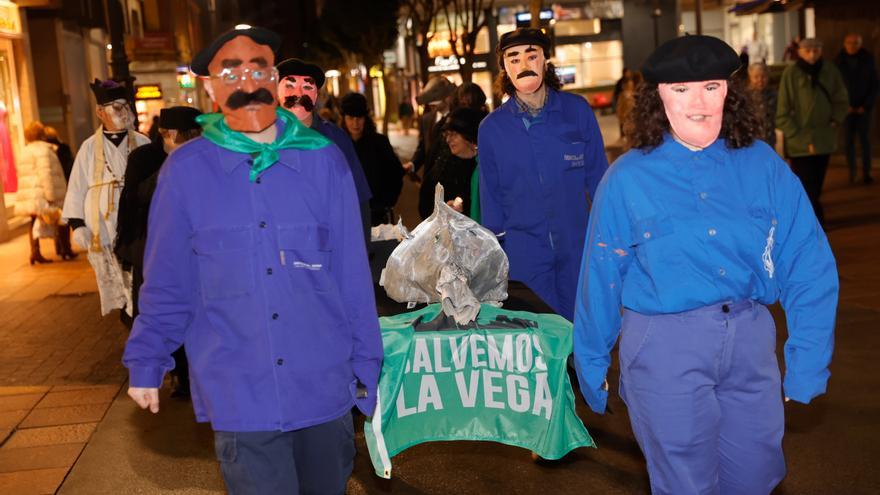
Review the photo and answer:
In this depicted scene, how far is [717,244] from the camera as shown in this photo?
352cm

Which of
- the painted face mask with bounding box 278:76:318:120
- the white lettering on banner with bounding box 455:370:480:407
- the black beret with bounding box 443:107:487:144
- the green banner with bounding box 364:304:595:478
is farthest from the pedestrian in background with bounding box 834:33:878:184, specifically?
the white lettering on banner with bounding box 455:370:480:407

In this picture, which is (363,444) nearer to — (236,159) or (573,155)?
(573,155)

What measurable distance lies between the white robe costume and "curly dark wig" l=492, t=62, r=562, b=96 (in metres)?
3.01

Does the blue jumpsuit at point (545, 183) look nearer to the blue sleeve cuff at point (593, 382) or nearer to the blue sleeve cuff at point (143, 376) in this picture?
the blue sleeve cuff at point (593, 382)

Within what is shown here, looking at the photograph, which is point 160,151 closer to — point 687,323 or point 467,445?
point 467,445

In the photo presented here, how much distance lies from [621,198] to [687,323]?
1.50 feet

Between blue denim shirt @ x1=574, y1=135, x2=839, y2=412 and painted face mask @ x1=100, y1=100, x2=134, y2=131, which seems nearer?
blue denim shirt @ x1=574, y1=135, x2=839, y2=412

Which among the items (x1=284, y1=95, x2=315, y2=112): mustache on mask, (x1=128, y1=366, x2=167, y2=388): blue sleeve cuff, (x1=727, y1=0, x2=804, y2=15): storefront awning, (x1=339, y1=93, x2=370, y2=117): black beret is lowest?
(x1=128, y1=366, x2=167, y2=388): blue sleeve cuff

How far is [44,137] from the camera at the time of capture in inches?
583

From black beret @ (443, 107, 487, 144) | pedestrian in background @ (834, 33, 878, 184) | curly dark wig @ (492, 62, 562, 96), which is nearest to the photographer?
curly dark wig @ (492, 62, 562, 96)

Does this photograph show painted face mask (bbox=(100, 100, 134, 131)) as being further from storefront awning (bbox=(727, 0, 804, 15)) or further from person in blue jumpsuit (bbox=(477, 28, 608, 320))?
storefront awning (bbox=(727, 0, 804, 15))

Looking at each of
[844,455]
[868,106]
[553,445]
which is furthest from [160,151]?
[868,106]

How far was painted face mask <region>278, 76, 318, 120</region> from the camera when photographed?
7.21 m

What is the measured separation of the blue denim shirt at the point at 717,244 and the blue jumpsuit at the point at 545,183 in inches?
105
